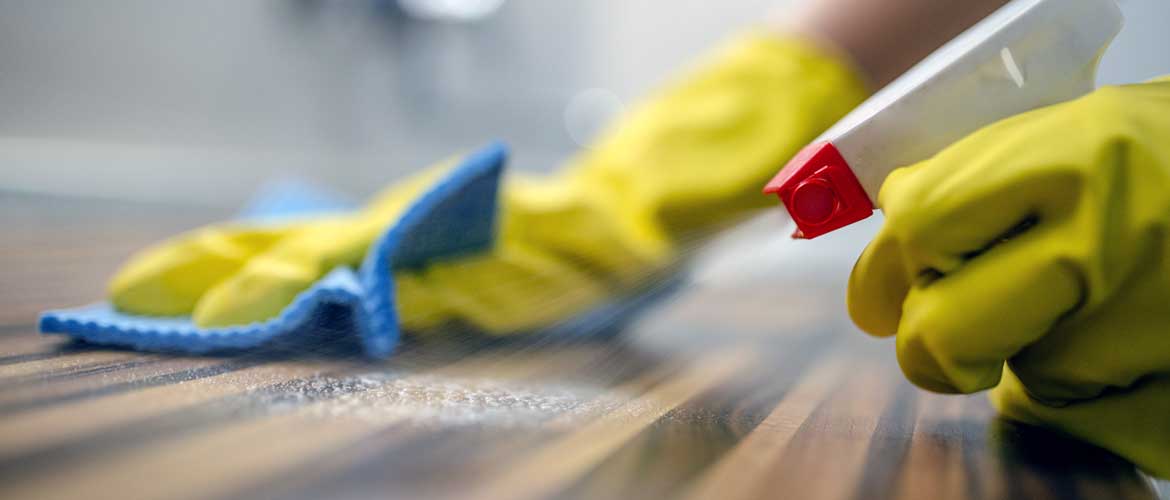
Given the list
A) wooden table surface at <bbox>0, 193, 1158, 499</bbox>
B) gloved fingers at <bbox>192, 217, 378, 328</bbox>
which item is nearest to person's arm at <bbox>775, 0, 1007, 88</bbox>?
wooden table surface at <bbox>0, 193, 1158, 499</bbox>

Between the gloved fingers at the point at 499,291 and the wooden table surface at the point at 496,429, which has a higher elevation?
the gloved fingers at the point at 499,291

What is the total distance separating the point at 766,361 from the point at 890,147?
18cm

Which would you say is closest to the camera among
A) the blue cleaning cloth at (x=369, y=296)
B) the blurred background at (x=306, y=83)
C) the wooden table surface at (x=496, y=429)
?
the wooden table surface at (x=496, y=429)

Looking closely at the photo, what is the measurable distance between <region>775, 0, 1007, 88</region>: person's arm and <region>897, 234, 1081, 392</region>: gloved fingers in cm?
27

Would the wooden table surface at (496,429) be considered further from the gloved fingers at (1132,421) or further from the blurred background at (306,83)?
the blurred background at (306,83)

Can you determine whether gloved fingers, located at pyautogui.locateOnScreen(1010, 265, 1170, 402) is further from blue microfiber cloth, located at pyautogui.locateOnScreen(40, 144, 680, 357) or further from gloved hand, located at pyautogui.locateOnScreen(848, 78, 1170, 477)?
blue microfiber cloth, located at pyautogui.locateOnScreen(40, 144, 680, 357)

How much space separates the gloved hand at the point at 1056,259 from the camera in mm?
248

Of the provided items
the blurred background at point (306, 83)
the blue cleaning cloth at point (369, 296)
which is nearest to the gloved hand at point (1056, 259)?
the blue cleaning cloth at point (369, 296)

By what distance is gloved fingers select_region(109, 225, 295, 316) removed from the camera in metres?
0.43

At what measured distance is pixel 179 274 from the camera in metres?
0.44

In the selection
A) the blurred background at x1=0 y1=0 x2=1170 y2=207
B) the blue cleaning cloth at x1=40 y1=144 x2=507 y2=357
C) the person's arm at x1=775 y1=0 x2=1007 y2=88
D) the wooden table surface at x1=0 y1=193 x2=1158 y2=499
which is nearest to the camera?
the wooden table surface at x1=0 y1=193 x2=1158 y2=499

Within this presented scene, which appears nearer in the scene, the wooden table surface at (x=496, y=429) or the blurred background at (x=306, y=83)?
the wooden table surface at (x=496, y=429)

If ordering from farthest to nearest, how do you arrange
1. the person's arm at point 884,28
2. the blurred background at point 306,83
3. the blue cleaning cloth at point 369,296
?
1. the blurred background at point 306,83
2. the person's arm at point 884,28
3. the blue cleaning cloth at point 369,296

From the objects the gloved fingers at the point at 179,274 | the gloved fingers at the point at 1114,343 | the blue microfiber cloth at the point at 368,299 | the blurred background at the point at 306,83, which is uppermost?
the blurred background at the point at 306,83
